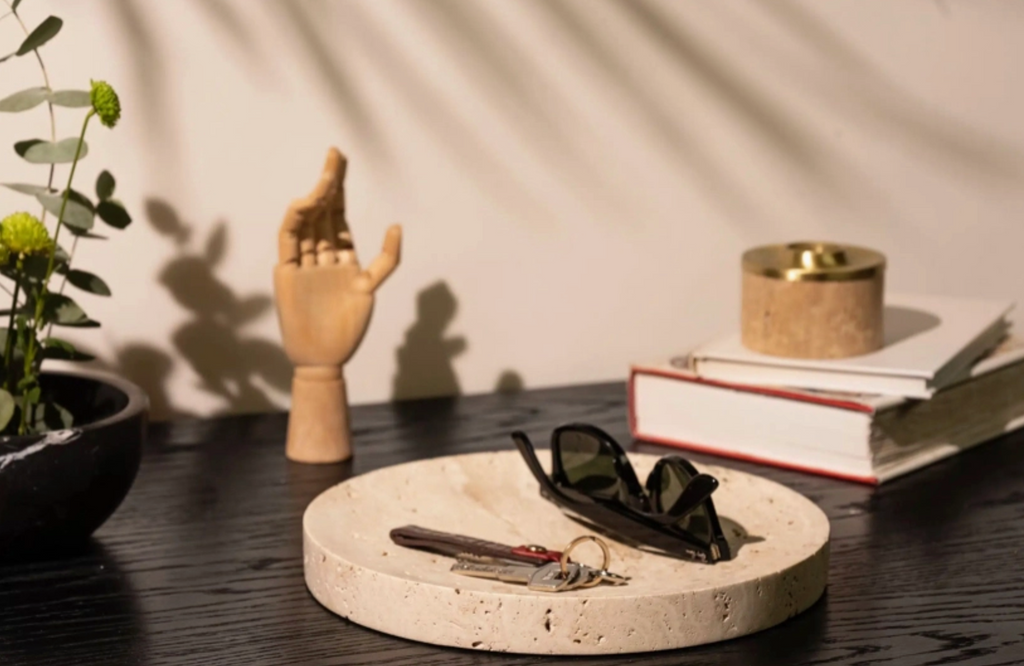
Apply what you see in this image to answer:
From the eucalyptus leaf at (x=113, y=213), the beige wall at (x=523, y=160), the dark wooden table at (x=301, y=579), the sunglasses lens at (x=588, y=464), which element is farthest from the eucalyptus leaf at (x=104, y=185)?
the sunglasses lens at (x=588, y=464)

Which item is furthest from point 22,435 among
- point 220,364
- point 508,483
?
point 220,364

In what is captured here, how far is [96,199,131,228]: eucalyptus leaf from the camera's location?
1228 millimetres

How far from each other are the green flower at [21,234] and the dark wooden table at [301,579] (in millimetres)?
235

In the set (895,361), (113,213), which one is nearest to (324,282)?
(113,213)

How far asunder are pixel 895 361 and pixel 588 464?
0.36 meters

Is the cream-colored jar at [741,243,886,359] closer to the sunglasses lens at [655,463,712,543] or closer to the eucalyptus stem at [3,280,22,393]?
the sunglasses lens at [655,463,712,543]

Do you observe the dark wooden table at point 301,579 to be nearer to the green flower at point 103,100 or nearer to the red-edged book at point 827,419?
the red-edged book at point 827,419

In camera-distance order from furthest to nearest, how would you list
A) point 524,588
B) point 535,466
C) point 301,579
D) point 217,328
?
point 217,328 → point 535,466 → point 301,579 → point 524,588

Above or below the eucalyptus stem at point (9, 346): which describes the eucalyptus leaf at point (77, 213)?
above

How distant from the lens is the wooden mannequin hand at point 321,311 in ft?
4.29

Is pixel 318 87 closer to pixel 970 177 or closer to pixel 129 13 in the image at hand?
pixel 129 13

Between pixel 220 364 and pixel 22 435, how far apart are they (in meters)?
0.51

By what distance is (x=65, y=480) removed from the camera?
1.02m

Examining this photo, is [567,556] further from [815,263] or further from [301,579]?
[815,263]
